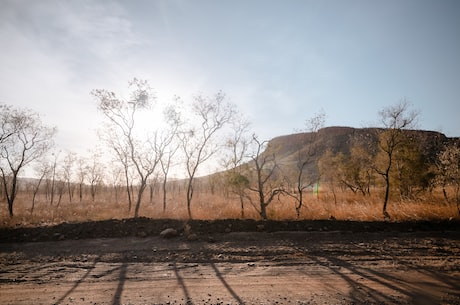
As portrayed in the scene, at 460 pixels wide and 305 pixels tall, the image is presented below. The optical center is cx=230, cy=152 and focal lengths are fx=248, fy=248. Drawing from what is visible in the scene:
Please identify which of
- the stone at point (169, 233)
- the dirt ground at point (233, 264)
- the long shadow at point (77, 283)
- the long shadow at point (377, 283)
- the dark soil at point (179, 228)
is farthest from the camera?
the dark soil at point (179, 228)

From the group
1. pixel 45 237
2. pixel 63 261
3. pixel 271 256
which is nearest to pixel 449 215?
pixel 271 256

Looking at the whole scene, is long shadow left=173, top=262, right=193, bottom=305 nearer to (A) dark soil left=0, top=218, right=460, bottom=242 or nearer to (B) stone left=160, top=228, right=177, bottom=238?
(B) stone left=160, top=228, right=177, bottom=238

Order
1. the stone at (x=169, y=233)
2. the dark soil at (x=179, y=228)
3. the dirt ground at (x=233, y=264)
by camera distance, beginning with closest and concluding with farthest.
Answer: the dirt ground at (x=233, y=264)
the stone at (x=169, y=233)
the dark soil at (x=179, y=228)

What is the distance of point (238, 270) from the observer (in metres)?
6.79

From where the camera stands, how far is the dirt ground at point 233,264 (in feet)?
17.5

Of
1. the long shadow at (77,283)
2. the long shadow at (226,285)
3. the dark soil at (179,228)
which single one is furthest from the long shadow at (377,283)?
the long shadow at (77,283)

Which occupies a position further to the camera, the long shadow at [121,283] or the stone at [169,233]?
the stone at [169,233]

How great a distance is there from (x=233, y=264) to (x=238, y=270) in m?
0.51

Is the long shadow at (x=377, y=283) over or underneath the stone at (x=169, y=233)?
underneath

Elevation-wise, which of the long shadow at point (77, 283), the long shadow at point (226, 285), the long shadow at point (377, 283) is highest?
the long shadow at point (77, 283)

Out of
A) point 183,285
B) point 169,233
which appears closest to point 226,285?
point 183,285

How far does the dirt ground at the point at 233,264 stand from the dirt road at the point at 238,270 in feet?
0.08

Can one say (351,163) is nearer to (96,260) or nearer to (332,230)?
(332,230)

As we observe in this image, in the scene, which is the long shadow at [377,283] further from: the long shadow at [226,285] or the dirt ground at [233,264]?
the long shadow at [226,285]
